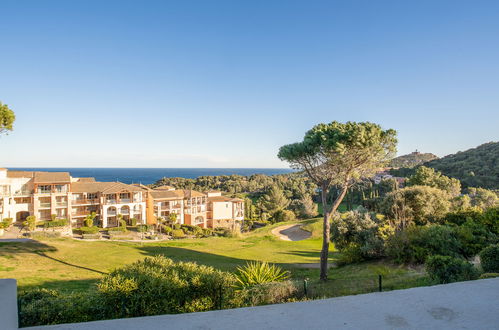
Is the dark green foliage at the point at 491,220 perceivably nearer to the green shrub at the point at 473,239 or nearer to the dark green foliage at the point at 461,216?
the dark green foliage at the point at 461,216

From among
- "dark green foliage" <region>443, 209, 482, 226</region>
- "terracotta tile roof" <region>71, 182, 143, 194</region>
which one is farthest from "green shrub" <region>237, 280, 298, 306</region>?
"terracotta tile roof" <region>71, 182, 143, 194</region>

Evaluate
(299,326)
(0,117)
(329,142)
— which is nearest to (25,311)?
(299,326)

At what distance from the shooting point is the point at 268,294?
20.6 ft

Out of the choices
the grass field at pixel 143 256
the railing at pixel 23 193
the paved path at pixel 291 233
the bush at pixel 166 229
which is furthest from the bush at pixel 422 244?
the railing at pixel 23 193

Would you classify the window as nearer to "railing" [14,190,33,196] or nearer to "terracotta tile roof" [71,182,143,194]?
"railing" [14,190,33,196]

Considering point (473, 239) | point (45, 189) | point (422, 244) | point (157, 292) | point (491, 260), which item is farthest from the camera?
point (45, 189)

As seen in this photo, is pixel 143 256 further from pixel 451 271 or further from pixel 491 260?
pixel 491 260

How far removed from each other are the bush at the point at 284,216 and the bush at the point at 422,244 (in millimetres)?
33547

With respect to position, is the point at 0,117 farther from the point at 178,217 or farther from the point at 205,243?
the point at 178,217

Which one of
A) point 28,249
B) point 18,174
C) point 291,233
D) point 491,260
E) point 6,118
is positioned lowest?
point 291,233

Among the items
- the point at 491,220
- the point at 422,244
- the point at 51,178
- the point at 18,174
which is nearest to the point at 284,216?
the point at 491,220

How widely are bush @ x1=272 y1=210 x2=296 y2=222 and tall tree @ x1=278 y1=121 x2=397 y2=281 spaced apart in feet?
110

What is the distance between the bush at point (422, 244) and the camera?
443 inches

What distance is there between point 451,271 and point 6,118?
18602 millimetres
